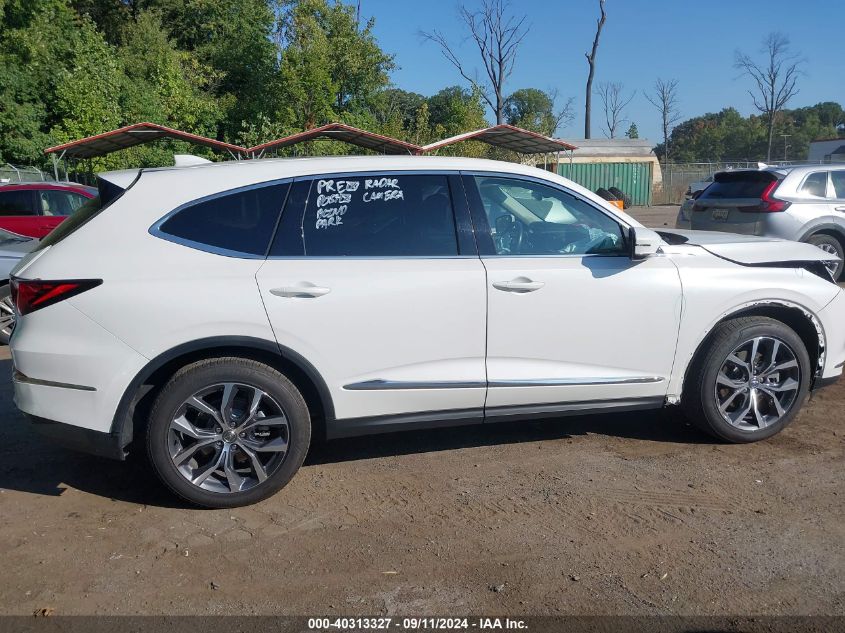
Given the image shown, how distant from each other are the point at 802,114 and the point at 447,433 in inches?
3871

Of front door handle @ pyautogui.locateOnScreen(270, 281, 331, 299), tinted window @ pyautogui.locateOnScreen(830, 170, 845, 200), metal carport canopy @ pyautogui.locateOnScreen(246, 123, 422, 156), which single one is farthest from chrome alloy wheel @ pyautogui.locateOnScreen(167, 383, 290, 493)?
metal carport canopy @ pyautogui.locateOnScreen(246, 123, 422, 156)

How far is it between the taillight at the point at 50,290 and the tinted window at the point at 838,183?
10.4 meters

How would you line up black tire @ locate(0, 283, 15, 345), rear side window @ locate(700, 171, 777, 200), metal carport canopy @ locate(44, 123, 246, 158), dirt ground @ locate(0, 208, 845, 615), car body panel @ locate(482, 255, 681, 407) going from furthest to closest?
metal carport canopy @ locate(44, 123, 246, 158)
rear side window @ locate(700, 171, 777, 200)
black tire @ locate(0, 283, 15, 345)
car body panel @ locate(482, 255, 681, 407)
dirt ground @ locate(0, 208, 845, 615)

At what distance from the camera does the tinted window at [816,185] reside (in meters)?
10.8

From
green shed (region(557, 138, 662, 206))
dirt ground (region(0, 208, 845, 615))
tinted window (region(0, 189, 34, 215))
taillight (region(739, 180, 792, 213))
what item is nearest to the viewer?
dirt ground (region(0, 208, 845, 615))

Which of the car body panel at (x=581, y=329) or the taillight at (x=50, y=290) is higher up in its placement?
the taillight at (x=50, y=290)

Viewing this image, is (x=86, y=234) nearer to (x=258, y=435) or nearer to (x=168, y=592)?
(x=258, y=435)

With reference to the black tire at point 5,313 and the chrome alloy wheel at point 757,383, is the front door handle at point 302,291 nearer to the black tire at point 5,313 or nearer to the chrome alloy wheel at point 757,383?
the chrome alloy wheel at point 757,383

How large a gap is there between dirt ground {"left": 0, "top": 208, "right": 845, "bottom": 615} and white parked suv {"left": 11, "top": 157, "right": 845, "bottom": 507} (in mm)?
322

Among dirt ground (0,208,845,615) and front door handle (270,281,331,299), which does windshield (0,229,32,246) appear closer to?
dirt ground (0,208,845,615)

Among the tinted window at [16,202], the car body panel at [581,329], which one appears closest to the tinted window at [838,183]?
the car body panel at [581,329]

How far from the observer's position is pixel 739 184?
1103 centimetres

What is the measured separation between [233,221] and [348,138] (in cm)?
1595

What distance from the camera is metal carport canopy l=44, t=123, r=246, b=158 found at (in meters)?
17.7
